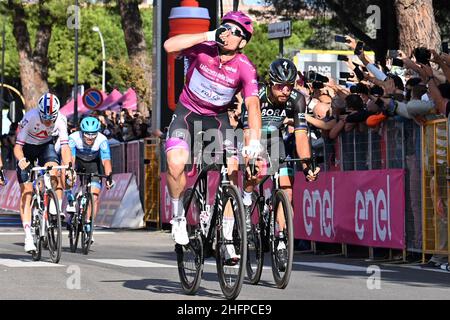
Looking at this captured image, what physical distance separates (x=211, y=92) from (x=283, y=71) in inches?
70.7

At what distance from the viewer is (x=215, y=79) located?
11.3 meters

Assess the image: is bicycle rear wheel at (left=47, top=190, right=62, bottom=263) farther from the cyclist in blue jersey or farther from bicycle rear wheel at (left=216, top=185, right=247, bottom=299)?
bicycle rear wheel at (left=216, top=185, right=247, bottom=299)

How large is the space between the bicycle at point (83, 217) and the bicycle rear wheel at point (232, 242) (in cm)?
759

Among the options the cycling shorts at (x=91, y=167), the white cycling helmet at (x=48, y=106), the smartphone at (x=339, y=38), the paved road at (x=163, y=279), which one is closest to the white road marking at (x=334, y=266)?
the paved road at (x=163, y=279)

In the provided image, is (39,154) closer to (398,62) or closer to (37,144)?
(37,144)

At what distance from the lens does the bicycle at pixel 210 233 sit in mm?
10812

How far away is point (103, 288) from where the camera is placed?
1195 cm

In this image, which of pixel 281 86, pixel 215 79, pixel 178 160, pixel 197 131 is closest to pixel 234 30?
pixel 215 79

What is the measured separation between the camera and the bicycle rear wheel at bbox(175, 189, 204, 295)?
37.1 feet

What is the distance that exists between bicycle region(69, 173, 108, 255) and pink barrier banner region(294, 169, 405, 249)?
2.76 meters

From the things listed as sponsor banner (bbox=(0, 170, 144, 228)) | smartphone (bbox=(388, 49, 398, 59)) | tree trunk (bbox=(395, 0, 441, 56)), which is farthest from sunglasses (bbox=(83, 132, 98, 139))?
sponsor banner (bbox=(0, 170, 144, 228))

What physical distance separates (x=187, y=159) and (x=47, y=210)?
5.26 meters

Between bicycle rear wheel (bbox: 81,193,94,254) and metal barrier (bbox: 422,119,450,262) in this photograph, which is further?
bicycle rear wheel (bbox: 81,193,94,254)

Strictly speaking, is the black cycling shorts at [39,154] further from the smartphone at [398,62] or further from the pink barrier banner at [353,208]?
the smartphone at [398,62]
